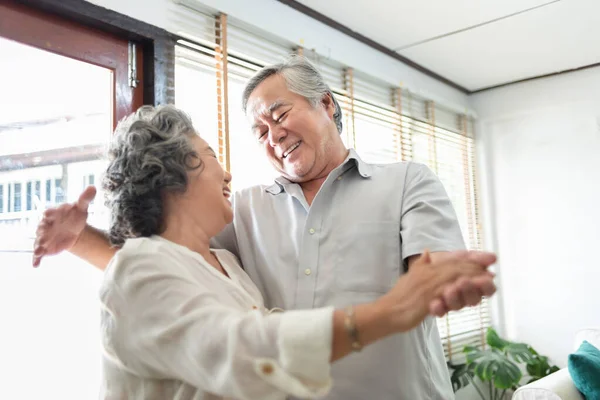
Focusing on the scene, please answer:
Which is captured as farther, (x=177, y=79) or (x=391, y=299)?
(x=177, y=79)

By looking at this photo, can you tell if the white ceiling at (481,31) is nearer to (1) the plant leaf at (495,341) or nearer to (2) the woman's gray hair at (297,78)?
(2) the woman's gray hair at (297,78)

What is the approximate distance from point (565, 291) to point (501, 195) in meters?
0.85

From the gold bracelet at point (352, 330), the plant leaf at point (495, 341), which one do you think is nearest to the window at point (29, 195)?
the gold bracelet at point (352, 330)

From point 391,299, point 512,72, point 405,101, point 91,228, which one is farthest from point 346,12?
point 391,299

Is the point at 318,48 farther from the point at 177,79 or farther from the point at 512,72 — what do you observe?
the point at 512,72

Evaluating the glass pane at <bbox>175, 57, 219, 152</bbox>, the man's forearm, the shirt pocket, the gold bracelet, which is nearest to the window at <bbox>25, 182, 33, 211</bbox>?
the man's forearm

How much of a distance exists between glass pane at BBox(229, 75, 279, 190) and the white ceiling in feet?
2.27

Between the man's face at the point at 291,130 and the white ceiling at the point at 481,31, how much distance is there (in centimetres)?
140

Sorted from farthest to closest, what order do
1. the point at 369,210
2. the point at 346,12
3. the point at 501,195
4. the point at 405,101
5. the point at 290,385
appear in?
the point at 501,195 → the point at 405,101 → the point at 346,12 → the point at 369,210 → the point at 290,385

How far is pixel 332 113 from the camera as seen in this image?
68.3 inches

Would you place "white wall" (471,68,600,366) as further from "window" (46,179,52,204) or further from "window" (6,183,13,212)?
"window" (6,183,13,212)

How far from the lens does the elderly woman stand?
842mm

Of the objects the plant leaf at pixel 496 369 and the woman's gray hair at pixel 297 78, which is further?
the plant leaf at pixel 496 369

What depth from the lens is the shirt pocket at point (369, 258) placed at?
1.38m
